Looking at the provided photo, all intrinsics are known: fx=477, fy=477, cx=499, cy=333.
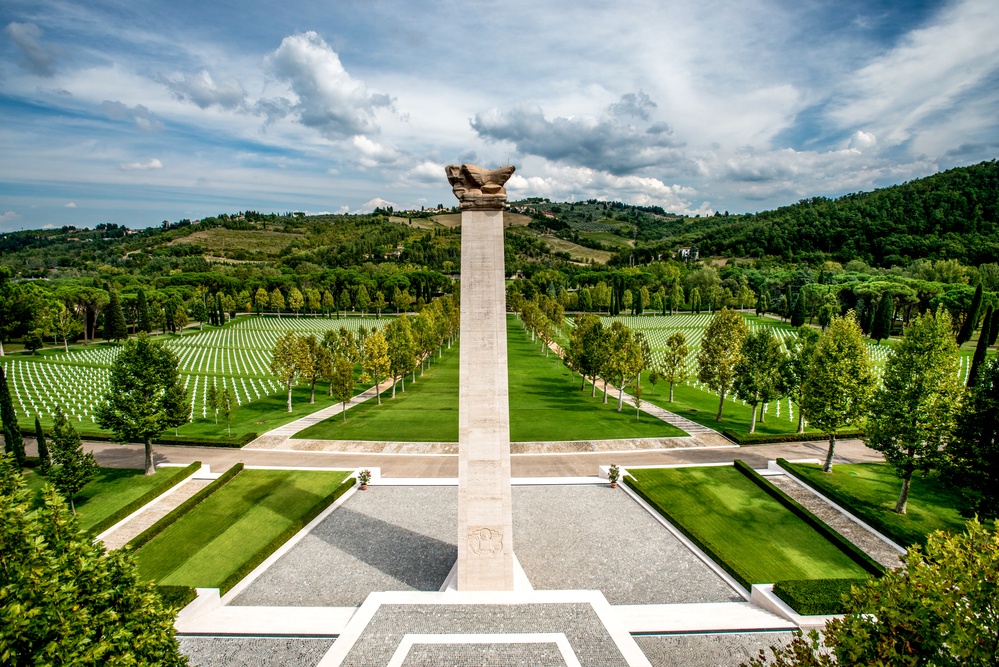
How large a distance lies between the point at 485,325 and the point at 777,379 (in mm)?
29105

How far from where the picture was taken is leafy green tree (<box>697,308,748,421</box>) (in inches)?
1527

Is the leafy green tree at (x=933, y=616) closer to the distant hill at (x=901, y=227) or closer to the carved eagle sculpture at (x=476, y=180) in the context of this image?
the carved eagle sculpture at (x=476, y=180)

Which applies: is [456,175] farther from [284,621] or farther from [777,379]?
[777,379]

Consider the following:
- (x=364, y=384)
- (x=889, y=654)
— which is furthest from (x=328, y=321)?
(x=889, y=654)

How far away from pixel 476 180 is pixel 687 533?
17.7 meters

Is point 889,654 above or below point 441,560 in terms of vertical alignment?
above

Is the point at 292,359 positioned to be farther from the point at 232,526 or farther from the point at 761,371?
the point at 761,371

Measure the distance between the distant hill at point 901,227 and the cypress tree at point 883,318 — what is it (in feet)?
194

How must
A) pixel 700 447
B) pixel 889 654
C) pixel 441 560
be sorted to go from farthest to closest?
pixel 700 447, pixel 441 560, pixel 889 654

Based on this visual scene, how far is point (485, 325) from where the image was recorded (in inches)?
656

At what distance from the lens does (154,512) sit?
2455cm

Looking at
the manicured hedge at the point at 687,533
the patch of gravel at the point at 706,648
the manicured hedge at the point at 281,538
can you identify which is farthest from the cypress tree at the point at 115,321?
the patch of gravel at the point at 706,648

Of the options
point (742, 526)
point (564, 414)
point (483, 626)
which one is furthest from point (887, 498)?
point (483, 626)

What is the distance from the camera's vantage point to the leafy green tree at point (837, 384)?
28.1m
